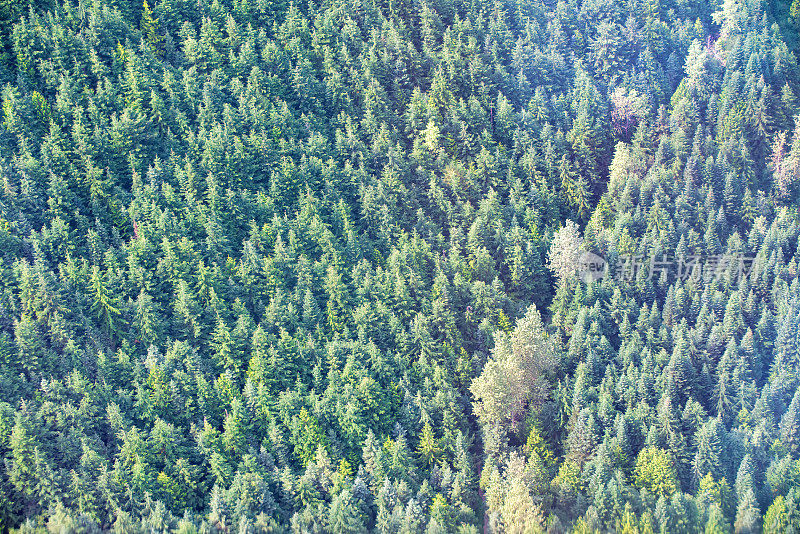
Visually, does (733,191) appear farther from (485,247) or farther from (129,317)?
(129,317)

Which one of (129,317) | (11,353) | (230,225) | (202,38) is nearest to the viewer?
(11,353)

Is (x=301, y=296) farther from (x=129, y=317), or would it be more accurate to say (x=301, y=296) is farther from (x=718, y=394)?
(x=718, y=394)

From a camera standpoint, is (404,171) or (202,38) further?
(202,38)

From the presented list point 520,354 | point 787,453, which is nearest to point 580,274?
point 520,354

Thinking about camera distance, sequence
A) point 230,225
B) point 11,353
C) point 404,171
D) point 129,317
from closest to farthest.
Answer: point 11,353 < point 129,317 < point 230,225 < point 404,171

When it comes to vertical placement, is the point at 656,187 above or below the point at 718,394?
above

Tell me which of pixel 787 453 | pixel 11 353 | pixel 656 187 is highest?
pixel 656 187
